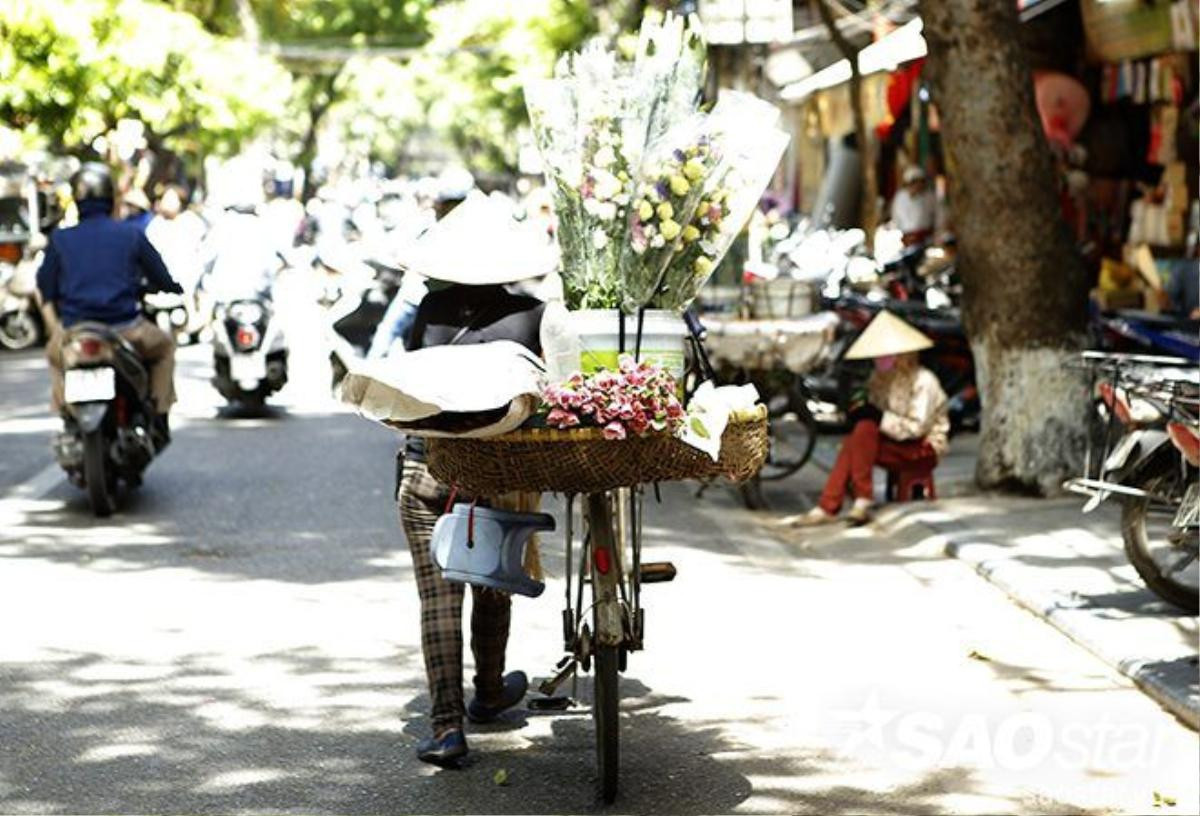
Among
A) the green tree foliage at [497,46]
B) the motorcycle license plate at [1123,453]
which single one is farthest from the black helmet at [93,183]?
the green tree foliage at [497,46]

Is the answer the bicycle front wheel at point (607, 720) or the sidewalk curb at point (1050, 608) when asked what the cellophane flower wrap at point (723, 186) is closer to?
the bicycle front wheel at point (607, 720)

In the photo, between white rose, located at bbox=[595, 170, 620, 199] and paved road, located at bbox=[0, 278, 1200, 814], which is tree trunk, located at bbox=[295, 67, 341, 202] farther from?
white rose, located at bbox=[595, 170, 620, 199]

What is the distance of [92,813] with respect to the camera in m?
6.52

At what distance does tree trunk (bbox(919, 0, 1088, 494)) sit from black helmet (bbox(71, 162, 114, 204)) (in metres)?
4.82

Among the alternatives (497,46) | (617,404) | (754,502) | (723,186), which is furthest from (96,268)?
(497,46)

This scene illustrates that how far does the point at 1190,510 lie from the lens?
9.04 m

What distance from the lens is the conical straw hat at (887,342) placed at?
12297 millimetres

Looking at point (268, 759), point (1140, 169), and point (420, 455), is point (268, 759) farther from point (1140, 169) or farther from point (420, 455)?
point (1140, 169)

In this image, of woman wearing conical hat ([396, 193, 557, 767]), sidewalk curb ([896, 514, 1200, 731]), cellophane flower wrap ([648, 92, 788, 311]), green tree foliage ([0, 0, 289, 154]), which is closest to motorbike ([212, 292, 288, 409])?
sidewalk curb ([896, 514, 1200, 731])

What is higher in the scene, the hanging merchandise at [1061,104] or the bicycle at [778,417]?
the hanging merchandise at [1061,104]

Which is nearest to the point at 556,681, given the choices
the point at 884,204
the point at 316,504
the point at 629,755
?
the point at 629,755

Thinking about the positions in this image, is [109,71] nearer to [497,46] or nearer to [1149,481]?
[497,46]

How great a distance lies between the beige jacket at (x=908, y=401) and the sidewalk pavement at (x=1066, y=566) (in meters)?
0.51

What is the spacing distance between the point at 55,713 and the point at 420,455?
63.4 inches
